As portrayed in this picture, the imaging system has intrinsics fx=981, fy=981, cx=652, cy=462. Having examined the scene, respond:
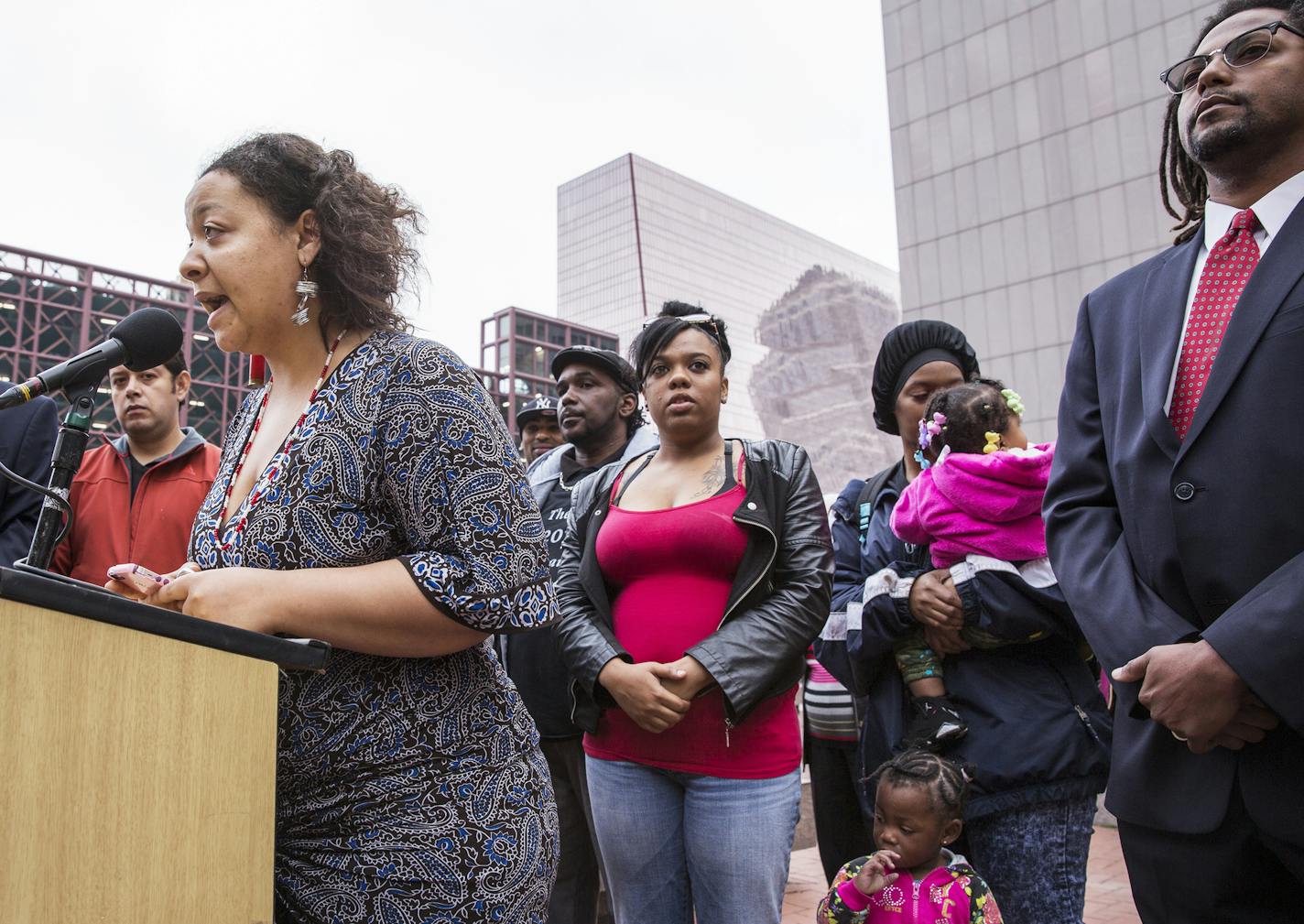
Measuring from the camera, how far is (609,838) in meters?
2.67

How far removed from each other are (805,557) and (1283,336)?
138 centimetres

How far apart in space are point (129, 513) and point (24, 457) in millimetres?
755

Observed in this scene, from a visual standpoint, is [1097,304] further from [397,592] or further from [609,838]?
[609,838]

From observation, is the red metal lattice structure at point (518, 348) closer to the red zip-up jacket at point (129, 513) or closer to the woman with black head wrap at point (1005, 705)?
the red zip-up jacket at point (129, 513)

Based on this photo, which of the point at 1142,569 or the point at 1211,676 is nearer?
the point at 1211,676

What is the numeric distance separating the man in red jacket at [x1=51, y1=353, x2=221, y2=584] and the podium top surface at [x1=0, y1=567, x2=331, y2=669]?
268cm

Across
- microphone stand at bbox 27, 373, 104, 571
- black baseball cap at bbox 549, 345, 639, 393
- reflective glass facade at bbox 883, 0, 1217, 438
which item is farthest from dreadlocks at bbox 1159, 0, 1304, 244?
reflective glass facade at bbox 883, 0, 1217, 438

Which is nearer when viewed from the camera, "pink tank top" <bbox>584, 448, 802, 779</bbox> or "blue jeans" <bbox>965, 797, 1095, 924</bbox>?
"blue jeans" <bbox>965, 797, 1095, 924</bbox>

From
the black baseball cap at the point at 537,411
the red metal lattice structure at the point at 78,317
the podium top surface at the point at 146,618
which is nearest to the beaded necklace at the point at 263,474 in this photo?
the podium top surface at the point at 146,618

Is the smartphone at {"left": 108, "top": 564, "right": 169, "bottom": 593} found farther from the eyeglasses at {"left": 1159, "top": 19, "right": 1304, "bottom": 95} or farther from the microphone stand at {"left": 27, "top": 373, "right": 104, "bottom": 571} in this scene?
the eyeglasses at {"left": 1159, "top": 19, "right": 1304, "bottom": 95}

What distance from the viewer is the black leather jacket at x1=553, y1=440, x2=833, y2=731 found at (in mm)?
2559

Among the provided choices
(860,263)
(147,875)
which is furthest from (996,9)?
(860,263)

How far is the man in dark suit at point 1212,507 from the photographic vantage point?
4.93ft

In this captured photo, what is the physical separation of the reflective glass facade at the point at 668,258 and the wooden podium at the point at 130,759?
75747 mm
